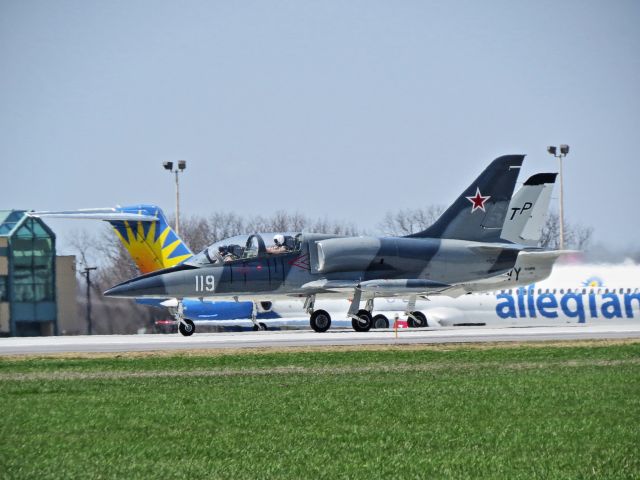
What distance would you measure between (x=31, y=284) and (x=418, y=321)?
73.4 ft

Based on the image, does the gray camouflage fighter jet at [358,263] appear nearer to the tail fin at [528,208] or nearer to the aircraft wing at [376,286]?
the aircraft wing at [376,286]

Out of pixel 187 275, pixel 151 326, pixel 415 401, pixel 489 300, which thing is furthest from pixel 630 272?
pixel 415 401

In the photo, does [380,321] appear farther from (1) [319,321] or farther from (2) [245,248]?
(2) [245,248]

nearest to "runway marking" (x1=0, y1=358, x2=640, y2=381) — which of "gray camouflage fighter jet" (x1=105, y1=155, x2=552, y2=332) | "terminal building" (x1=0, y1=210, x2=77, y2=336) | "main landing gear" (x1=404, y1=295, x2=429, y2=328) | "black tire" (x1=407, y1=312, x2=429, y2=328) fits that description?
"gray camouflage fighter jet" (x1=105, y1=155, x2=552, y2=332)

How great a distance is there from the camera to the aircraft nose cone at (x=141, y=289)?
42000 mm

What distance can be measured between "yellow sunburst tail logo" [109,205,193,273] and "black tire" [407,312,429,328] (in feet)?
34.7

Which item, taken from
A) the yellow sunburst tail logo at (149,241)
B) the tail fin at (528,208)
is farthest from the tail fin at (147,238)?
the tail fin at (528,208)

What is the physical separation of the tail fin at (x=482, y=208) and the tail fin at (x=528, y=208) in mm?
2157

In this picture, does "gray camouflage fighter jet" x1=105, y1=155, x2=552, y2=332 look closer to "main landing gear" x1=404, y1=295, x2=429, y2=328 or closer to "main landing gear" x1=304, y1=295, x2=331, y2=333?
"main landing gear" x1=304, y1=295, x2=331, y2=333

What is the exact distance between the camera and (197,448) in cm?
1327

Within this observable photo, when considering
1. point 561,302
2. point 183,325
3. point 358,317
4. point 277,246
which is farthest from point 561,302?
point 183,325

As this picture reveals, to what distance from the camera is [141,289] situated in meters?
42.0

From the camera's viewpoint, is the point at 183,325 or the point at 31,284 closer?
the point at 183,325

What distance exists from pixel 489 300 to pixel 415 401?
119 feet
